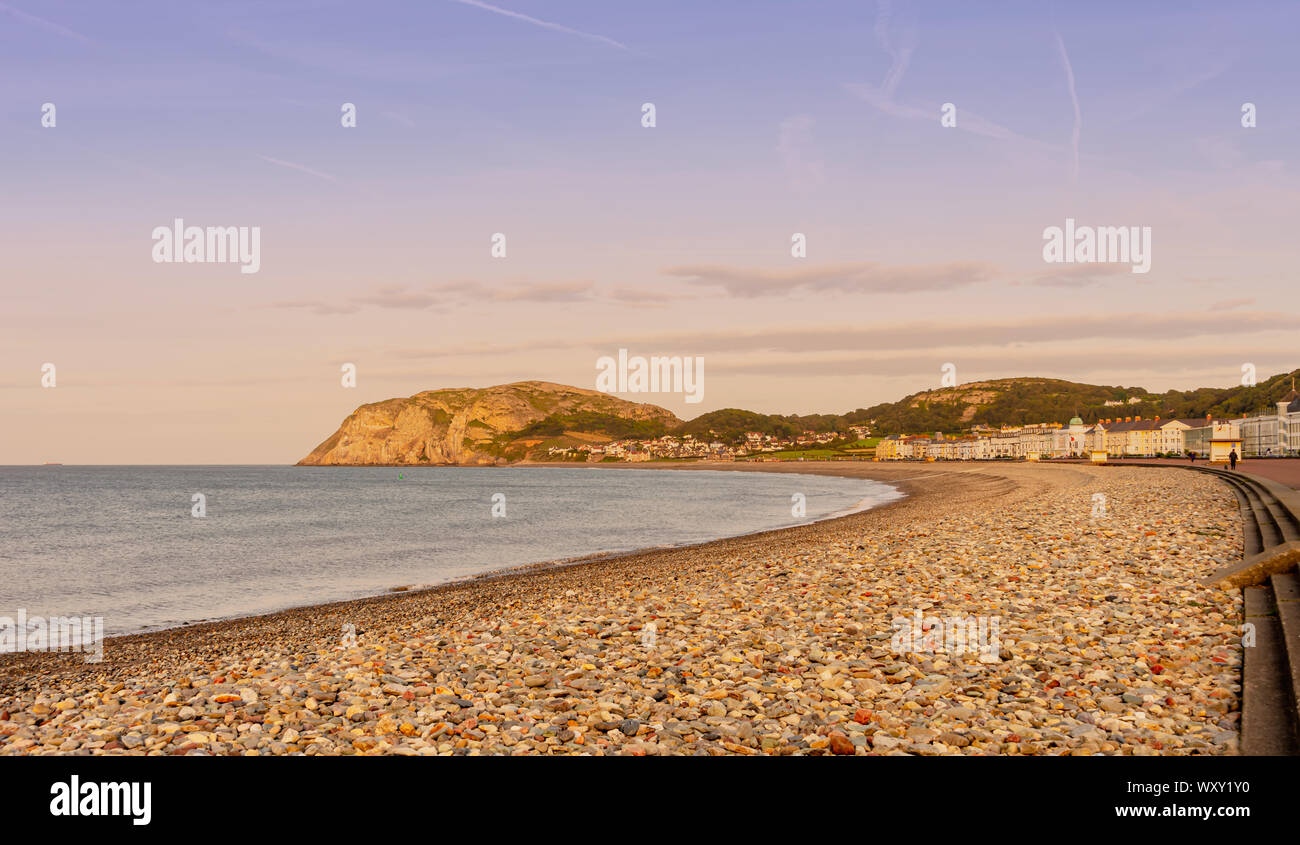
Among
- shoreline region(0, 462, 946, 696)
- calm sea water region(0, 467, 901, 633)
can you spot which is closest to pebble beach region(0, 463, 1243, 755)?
shoreline region(0, 462, 946, 696)

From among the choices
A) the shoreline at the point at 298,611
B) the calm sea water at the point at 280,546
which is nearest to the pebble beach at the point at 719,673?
the shoreline at the point at 298,611

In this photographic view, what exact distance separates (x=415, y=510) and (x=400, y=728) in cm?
6713

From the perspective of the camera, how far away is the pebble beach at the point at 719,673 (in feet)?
27.7

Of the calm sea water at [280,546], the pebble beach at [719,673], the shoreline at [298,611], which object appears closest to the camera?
the pebble beach at [719,673]

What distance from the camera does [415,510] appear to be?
7338cm

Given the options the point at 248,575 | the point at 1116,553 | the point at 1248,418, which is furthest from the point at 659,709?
the point at 1248,418

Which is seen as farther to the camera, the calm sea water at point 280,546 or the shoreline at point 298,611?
the calm sea water at point 280,546

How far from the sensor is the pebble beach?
844 centimetres

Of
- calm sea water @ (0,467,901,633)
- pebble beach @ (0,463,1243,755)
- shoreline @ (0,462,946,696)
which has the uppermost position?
pebble beach @ (0,463,1243,755)

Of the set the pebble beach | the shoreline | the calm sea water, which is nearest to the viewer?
the pebble beach

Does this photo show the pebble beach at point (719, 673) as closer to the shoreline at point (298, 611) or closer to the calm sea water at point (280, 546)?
the shoreline at point (298, 611)

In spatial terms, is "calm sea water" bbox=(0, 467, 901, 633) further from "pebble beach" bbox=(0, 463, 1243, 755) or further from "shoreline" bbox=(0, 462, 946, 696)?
"pebble beach" bbox=(0, 463, 1243, 755)
